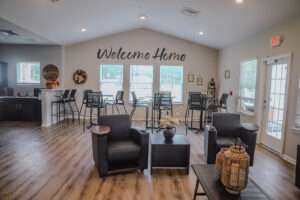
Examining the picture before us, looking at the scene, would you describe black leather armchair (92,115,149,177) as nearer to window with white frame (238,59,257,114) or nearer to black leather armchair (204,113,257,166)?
black leather armchair (204,113,257,166)

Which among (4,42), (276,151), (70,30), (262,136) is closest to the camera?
(276,151)

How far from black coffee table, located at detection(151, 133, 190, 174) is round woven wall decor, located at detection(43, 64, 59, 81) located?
504 cm

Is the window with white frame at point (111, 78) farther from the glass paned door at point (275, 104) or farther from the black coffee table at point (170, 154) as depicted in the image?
the glass paned door at point (275, 104)

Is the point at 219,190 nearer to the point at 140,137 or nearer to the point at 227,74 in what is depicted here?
the point at 140,137

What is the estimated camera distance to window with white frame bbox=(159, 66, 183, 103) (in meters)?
6.90

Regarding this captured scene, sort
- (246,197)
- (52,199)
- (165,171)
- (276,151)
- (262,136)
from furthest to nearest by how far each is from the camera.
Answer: (262,136) → (276,151) → (165,171) → (52,199) → (246,197)

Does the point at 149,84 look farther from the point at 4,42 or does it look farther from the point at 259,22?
the point at 4,42

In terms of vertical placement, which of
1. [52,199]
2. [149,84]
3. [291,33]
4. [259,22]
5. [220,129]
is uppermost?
[259,22]

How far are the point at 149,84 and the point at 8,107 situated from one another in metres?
4.83

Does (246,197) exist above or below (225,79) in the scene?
below

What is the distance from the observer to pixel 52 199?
2.18 m

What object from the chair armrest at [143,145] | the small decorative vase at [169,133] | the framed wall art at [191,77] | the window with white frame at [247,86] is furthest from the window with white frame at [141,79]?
the chair armrest at [143,145]

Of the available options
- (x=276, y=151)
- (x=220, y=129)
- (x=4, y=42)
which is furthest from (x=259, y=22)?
(x=4, y=42)

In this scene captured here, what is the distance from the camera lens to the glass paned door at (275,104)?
3701 mm
